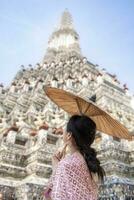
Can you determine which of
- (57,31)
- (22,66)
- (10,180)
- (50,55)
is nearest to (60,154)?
(10,180)

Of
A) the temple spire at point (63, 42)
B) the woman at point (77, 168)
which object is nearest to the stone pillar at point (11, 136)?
the woman at point (77, 168)

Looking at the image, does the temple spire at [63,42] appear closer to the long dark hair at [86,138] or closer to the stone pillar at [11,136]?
the stone pillar at [11,136]

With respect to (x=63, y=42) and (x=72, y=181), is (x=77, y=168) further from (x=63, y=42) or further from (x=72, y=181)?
(x=63, y=42)

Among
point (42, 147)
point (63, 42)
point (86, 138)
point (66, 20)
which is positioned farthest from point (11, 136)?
point (66, 20)

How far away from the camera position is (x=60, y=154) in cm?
273

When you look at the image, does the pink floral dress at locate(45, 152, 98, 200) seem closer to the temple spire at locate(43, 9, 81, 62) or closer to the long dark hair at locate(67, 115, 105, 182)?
the long dark hair at locate(67, 115, 105, 182)

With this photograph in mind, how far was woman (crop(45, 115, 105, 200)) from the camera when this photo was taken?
2.29 metres

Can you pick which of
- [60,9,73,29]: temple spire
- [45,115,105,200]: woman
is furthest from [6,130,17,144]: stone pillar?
[60,9,73,29]: temple spire

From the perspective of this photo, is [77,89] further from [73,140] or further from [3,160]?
[73,140]

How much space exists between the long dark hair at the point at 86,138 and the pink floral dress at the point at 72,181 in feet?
0.36

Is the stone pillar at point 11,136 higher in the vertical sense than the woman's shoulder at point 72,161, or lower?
higher

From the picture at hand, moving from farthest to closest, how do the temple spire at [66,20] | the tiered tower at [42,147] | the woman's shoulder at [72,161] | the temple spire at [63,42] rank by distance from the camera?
the temple spire at [66,20] → the temple spire at [63,42] → the tiered tower at [42,147] → the woman's shoulder at [72,161]

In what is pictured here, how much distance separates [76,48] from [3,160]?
26.2 meters

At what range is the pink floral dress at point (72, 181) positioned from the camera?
2.27 m
